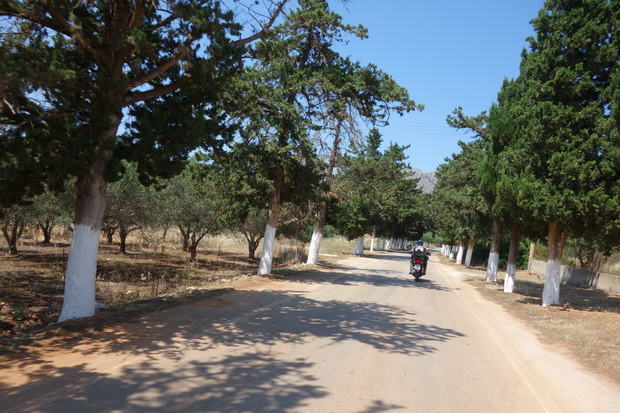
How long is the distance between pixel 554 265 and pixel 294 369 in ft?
36.3

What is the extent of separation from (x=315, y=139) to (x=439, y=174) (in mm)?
26289

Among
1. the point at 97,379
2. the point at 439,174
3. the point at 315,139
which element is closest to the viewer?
the point at 97,379

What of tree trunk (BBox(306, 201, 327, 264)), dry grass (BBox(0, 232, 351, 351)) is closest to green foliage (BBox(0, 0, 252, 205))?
dry grass (BBox(0, 232, 351, 351))

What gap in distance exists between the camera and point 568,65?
1383 cm

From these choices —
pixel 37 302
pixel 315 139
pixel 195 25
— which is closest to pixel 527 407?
pixel 195 25

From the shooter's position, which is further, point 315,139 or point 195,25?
point 315,139

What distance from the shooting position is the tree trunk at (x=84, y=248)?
294 inches

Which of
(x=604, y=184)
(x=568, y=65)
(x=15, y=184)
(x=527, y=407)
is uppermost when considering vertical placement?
(x=568, y=65)

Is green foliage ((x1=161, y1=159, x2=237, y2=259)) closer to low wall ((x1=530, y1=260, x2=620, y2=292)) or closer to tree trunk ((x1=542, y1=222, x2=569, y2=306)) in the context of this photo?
tree trunk ((x1=542, y1=222, x2=569, y2=306))

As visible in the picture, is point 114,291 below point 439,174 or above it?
below

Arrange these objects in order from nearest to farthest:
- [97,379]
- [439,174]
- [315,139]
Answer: [97,379], [315,139], [439,174]

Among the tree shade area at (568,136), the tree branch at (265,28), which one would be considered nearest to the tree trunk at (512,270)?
the tree shade area at (568,136)

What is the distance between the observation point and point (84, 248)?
761cm

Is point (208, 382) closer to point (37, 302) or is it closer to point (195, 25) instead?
point (195, 25)
